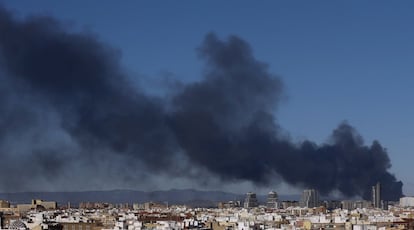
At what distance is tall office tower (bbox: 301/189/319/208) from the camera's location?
166050 millimetres

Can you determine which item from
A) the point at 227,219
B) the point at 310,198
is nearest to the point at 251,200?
the point at 310,198

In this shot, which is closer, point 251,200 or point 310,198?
point 310,198

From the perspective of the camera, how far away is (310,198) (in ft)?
551

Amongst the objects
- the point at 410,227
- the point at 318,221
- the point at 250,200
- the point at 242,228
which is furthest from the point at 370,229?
the point at 250,200

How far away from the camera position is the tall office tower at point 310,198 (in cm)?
16605

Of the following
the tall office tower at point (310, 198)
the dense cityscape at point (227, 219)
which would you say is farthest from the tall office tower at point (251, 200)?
the tall office tower at point (310, 198)

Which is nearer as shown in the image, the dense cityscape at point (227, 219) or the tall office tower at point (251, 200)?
the dense cityscape at point (227, 219)

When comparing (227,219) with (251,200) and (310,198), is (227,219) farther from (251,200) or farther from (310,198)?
A: (251,200)

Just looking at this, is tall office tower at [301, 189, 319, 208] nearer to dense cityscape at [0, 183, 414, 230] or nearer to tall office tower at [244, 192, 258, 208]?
dense cityscape at [0, 183, 414, 230]

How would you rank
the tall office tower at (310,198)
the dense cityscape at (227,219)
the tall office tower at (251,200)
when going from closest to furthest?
the dense cityscape at (227,219) → the tall office tower at (310,198) → the tall office tower at (251,200)

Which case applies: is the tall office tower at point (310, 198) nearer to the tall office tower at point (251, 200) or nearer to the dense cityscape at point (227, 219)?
the dense cityscape at point (227, 219)

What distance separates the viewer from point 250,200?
19262 cm

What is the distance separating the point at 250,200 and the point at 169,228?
132 meters

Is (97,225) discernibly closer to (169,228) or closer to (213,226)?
(213,226)
